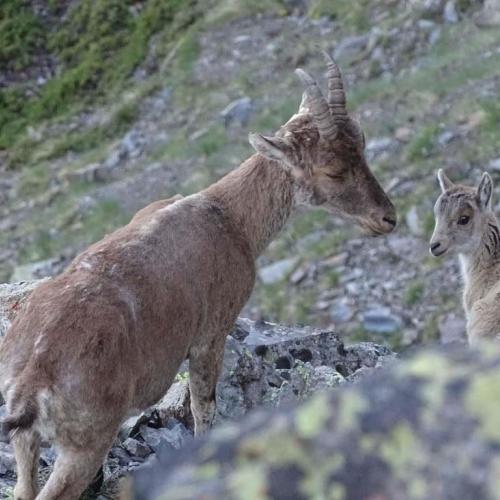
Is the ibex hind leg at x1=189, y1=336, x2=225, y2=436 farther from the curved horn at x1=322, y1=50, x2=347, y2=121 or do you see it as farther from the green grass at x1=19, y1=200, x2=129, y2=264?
the green grass at x1=19, y1=200, x2=129, y2=264

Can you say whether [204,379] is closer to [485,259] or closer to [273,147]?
[273,147]

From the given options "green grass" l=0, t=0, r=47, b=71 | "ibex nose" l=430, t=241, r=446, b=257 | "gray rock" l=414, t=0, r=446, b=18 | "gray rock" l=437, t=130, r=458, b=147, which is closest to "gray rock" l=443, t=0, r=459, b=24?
"gray rock" l=414, t=0, r=446, b=18

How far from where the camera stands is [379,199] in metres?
9.27

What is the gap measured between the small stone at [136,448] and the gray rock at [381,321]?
9072mm

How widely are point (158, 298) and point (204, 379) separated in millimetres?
1083

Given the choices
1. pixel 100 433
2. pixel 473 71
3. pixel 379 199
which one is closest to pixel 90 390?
pixel 100 433

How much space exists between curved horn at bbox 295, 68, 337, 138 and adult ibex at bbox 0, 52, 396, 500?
0.03 ft

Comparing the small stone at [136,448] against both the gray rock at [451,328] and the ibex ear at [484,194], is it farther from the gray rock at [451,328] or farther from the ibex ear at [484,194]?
the gray rock at [451,328]

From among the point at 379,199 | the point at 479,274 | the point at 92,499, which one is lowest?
the point at 479,274

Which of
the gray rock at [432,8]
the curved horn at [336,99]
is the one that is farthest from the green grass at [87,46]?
the curved horn at [336,99]

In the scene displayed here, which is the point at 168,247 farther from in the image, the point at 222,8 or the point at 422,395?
the point at 222,8

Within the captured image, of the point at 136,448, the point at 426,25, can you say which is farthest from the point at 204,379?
the point at 426,25

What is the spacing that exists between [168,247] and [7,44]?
24914mm

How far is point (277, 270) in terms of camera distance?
65.4 feet
